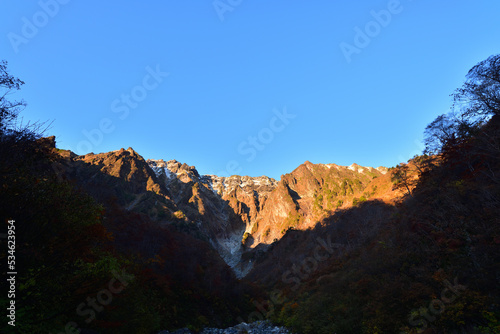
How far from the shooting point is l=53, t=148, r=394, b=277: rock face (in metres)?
96.9

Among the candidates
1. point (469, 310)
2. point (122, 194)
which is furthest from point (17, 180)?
point (122, 194)

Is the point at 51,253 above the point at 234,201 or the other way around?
the other way around

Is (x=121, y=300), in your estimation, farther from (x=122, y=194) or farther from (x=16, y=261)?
(x=122, y=194)

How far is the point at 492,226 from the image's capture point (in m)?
14.3

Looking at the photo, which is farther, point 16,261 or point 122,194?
point 122,194

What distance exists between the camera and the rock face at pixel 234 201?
9688 cm

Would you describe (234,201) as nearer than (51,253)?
No

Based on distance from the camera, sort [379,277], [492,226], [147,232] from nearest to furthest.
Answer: [492,226] → [379,277] → [147,232]

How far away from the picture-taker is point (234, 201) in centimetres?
19375

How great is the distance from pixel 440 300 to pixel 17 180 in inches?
838

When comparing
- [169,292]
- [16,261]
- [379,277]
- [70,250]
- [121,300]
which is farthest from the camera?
[169,292]

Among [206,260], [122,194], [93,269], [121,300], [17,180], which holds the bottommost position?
[206,260]

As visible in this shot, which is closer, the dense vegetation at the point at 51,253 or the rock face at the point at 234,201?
the dense vegetation at the point at 51,253

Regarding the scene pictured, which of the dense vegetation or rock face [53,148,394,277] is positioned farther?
rock face [53,148,394,277]
